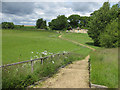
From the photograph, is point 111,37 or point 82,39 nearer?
point 111,37

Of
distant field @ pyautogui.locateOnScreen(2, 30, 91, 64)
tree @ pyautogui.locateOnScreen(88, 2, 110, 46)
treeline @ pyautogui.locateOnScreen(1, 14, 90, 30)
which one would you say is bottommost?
distant field @ pyautogui.locateOnScreen(2, 30, 91, 64)

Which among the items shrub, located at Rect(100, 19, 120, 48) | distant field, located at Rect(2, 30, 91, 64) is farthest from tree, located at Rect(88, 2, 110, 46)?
shrub, located at Rect(100, 19, 120, 48)

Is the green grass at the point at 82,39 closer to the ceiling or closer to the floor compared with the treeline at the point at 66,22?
closer to the floor

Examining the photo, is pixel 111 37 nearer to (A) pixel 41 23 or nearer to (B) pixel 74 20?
(B) pixel 74 20

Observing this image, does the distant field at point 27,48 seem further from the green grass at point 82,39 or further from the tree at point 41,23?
the tree at point 41,23

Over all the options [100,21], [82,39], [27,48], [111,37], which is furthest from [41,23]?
[111,37]

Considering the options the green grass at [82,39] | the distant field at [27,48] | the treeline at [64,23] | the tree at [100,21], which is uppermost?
the treeline at [64,23]

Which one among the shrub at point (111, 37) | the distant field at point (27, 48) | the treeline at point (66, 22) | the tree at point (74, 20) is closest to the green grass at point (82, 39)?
the distant field at point (27, 48)

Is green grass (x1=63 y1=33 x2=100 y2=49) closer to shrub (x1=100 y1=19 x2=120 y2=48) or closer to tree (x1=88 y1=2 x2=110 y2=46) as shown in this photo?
tree (x1=88 y1=2 x2=110 y2=46)

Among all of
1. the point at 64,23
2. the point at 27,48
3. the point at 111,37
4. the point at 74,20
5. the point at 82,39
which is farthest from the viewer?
the point at 74,20

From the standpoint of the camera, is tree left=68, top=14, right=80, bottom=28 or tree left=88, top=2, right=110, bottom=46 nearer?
tree left=88, top=2, right=110, bottom=46

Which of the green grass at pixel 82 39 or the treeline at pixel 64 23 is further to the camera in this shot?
the treeline at pixel 64 23

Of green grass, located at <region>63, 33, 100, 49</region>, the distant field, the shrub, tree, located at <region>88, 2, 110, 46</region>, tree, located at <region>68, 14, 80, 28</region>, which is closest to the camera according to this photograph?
the shrub

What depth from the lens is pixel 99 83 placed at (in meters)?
5.09
